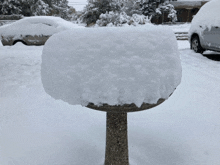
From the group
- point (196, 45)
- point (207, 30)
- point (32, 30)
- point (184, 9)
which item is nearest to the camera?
point (207, 30)

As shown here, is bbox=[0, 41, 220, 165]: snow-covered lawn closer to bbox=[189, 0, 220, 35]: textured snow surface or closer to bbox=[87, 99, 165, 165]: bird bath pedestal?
bbox=[87, 99, 165, 165]: bird bath pedestal

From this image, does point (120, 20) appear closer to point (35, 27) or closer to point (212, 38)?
point (35, 27)

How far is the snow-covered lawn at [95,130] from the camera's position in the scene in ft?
7.16

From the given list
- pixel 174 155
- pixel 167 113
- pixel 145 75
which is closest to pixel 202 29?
pixel 167 113

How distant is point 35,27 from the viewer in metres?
7.55

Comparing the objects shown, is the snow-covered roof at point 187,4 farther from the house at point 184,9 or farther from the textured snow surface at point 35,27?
the textured snow surface at point 35,27

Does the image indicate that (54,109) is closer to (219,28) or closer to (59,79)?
(59,79)

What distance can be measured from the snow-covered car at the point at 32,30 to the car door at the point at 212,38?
458 centimetres

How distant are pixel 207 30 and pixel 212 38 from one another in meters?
0.35

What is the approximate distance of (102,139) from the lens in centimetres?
250

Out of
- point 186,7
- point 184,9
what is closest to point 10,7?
point 186,7

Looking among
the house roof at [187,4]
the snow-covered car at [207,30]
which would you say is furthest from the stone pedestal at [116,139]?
the house roof at [187,4]

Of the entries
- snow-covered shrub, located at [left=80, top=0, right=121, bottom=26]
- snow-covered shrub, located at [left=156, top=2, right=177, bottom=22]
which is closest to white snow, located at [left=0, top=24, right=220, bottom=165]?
snow-covered shrub, located at [left=80, top=0, right=121, bottom=26]

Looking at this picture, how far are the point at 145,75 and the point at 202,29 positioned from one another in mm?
6295
